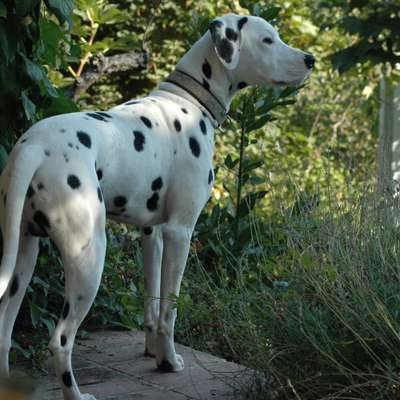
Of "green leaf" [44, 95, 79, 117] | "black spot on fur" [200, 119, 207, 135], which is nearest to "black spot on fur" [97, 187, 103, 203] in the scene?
"black spot on fur" [200, 119, 207, 135]

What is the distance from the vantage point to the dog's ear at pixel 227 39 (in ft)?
14.0

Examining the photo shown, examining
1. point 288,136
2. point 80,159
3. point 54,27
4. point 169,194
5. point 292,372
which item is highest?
point 54,27

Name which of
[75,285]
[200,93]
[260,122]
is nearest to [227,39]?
[200,93]

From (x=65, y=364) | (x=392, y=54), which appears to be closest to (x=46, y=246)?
(x=65, y=364)

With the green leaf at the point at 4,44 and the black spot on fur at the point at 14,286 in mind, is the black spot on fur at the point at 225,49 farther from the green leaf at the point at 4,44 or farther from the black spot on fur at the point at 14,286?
the black spot on fur at the point at 14,286

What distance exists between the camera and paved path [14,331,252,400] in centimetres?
397

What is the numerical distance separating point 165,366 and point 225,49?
161 cm

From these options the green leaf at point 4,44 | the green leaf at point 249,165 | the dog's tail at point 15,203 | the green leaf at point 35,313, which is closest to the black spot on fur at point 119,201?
the dog's tail at point 15,203

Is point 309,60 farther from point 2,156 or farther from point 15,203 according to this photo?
point 15,203

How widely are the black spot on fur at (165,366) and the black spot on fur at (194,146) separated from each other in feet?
3.45

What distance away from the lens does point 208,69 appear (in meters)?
4.36

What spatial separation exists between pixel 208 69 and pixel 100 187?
3.60 ft

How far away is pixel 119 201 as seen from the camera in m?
3.79

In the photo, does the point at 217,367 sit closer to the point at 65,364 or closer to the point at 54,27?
the point at 65,364
